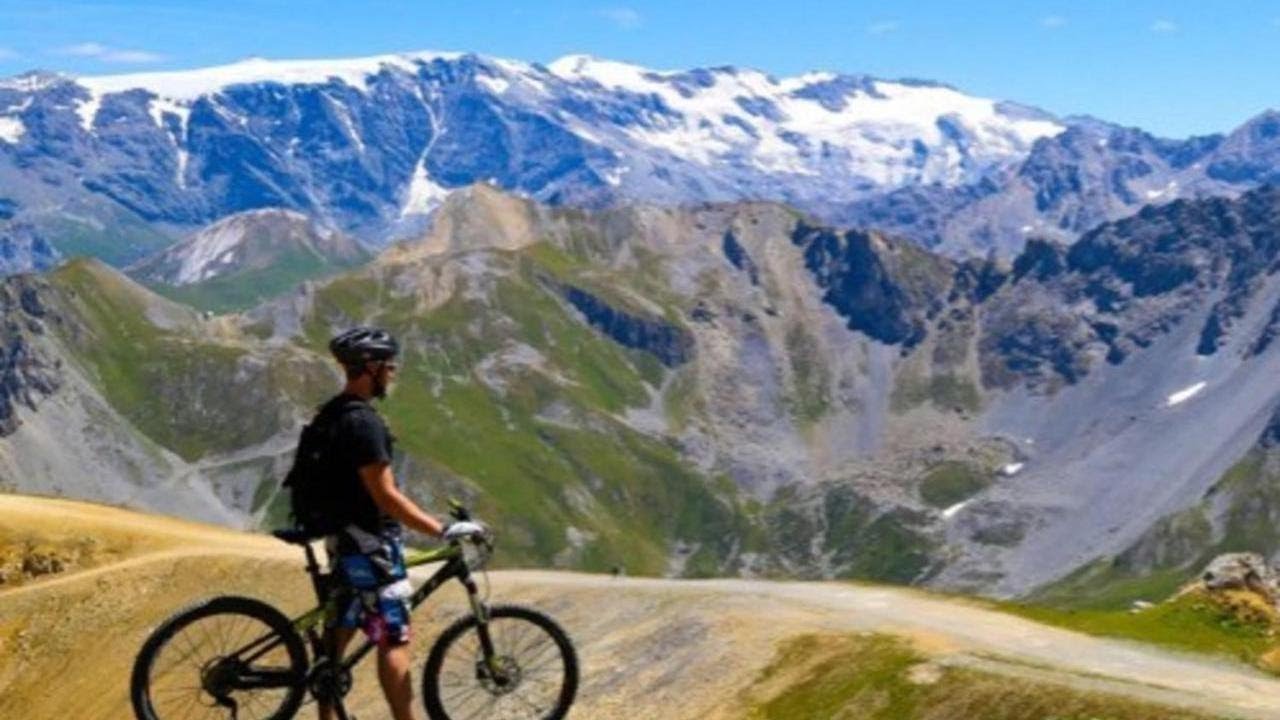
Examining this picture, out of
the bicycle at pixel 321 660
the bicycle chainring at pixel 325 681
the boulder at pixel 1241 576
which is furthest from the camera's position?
the boulder at pixel 1241 576

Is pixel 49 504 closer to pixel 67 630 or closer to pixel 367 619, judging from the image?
pixel 67 630

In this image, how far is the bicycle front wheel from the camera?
2203 centimetres

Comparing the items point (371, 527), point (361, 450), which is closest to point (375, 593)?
point (371, 527)

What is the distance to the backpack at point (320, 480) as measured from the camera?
20266 mm

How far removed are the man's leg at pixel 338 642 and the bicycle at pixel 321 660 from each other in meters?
0.09

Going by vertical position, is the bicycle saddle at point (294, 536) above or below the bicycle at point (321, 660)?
above

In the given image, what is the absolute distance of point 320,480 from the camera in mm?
20516

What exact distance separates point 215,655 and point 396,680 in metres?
3.32

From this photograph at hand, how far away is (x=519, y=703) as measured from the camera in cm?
2230

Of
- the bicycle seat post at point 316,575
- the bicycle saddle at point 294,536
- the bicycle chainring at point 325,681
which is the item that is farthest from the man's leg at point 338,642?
the bicycle saddle at point 294,536

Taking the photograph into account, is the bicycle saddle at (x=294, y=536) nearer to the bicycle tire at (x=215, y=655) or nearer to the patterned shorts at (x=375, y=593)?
the patterned shorts at (x=375, y=593)

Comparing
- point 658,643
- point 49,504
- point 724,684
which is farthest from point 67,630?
point 724,684

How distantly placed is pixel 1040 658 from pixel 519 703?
2602cm

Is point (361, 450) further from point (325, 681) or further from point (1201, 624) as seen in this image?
point (1201, 624)
